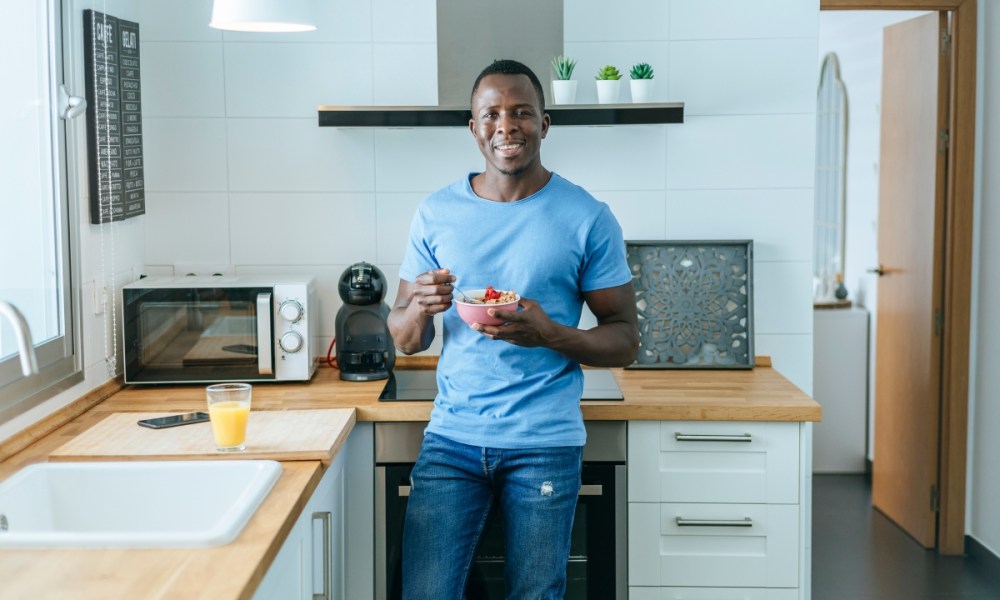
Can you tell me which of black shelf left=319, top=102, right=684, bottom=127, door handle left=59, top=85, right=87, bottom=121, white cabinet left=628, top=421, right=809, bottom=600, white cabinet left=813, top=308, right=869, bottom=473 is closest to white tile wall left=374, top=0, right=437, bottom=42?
black shelf left=319, top=102, right=684, bottom=127

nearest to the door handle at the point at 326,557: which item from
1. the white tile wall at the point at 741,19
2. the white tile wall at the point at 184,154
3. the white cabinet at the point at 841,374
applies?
the white tile wall at the point at 184,154

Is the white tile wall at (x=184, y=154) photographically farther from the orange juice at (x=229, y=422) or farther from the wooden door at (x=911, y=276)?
the wooden door at (x=911, y=276)

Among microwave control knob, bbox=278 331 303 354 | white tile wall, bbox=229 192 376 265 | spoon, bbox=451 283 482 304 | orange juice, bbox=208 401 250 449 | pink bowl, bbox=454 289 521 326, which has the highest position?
white tile wall, bbox=229 192 376 265

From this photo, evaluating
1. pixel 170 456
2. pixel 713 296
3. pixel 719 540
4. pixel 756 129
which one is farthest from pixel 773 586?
pixel 170 456

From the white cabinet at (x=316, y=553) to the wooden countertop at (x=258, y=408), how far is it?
0.08m

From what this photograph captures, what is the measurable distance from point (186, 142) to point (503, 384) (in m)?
1.44

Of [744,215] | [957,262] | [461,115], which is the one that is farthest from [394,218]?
[957,262]

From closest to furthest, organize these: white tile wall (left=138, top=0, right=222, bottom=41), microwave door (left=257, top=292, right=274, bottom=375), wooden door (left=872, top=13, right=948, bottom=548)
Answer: microwave door (left=257, top=292, right=274, bottom=375) → white tile wall (left=138, top=0, right=222, bottom=41) → wooden door (left=872, top=13, right=948, bottom=548)

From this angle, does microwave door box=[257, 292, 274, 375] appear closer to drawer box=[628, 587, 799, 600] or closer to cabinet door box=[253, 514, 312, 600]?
cabinet door box=[253, 514, 312, 600]

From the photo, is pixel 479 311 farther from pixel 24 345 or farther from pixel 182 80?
pixel 182 80

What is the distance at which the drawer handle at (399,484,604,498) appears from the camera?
104 inches

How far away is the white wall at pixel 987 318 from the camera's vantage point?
3631mm

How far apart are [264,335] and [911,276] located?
2491mm

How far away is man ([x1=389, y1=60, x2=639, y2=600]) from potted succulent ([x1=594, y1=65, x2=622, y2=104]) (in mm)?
698
